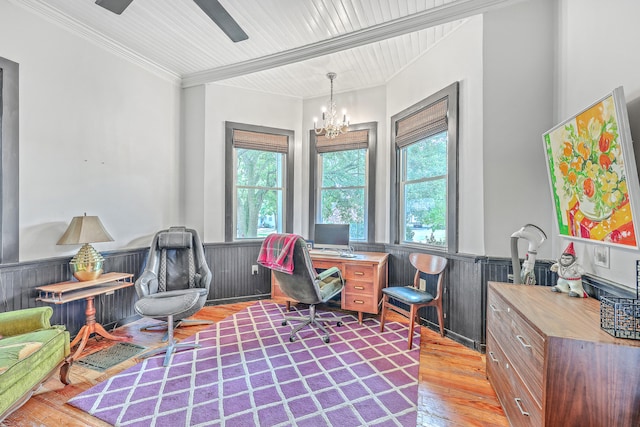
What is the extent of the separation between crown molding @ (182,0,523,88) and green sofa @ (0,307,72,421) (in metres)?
3.10

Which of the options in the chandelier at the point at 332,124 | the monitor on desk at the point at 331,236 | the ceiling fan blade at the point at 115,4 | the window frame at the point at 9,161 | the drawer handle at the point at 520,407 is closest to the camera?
the drawer handle at the point at 520,407

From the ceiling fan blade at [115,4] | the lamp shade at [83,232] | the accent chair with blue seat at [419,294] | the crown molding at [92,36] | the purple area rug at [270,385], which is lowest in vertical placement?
the purple area rug at [270,385]

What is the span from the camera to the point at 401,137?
353 cm

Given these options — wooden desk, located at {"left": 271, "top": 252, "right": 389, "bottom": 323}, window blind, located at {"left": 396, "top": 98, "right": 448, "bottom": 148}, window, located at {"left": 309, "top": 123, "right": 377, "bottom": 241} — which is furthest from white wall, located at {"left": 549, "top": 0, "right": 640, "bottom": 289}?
window, located at {"left": 309, "top": 123, "right": 377, "bottom": 241}

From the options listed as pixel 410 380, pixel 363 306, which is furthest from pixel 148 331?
pixel 410 380

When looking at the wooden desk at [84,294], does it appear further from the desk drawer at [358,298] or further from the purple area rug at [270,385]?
the desk drawer at [358,298]

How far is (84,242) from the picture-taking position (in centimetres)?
251

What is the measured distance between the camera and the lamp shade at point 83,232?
98.7 inches

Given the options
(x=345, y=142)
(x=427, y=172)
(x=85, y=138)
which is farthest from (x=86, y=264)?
(x=427, y=172)

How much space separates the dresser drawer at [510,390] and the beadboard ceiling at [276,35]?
109 inches

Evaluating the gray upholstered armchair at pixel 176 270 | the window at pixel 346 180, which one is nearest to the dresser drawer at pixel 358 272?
the window at pixel 346 180

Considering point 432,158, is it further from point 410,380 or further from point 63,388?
point 63,388

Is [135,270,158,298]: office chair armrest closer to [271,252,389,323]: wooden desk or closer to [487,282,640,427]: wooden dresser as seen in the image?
[271,252,389,323]: wooden desk

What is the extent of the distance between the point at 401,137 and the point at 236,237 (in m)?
2.60
